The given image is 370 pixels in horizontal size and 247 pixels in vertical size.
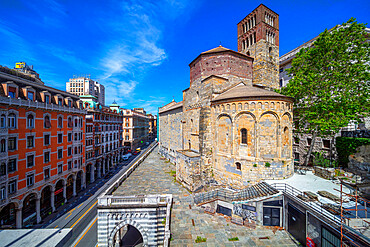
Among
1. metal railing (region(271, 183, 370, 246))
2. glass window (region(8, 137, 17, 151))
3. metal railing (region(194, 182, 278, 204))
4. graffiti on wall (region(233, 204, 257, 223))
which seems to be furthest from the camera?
glass window (region(8, 137, 17, 151))

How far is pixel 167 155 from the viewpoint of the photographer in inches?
1515

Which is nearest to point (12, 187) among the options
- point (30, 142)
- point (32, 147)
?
point (32, 147)

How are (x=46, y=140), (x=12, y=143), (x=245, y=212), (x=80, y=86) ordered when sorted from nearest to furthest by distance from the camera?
(x=245, y=212) → (x=12, y=143) → (x=46, y=140) → (x=80, y=86)

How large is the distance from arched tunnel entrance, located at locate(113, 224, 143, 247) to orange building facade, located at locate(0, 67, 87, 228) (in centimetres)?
1147

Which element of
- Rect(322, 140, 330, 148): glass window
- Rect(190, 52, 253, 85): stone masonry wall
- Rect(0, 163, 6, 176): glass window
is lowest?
Rect(0, 163, 6, 176): glass window

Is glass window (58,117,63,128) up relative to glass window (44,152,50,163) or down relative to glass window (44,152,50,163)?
up

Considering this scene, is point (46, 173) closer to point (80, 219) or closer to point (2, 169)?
point (2, 169)

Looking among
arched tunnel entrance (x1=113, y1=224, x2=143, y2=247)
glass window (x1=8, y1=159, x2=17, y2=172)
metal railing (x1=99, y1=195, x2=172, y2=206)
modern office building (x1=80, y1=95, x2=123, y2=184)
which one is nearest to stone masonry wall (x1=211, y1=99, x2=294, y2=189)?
metal railing (x1=99, y1=195, x2=172, y2=206)

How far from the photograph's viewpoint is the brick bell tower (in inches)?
1150

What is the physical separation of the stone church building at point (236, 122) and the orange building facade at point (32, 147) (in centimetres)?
1781

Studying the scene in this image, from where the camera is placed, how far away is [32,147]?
18.2 meters

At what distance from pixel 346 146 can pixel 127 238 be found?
29559 mm

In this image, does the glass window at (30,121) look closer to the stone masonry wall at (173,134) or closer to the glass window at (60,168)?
the glass window at (60,168)

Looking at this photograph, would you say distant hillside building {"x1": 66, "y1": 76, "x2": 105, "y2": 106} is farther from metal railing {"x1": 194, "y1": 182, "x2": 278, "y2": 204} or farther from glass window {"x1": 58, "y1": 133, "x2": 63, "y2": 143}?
metal railing {"x1": 194, "y1": 182, "x2": 278, "y2": 204}
